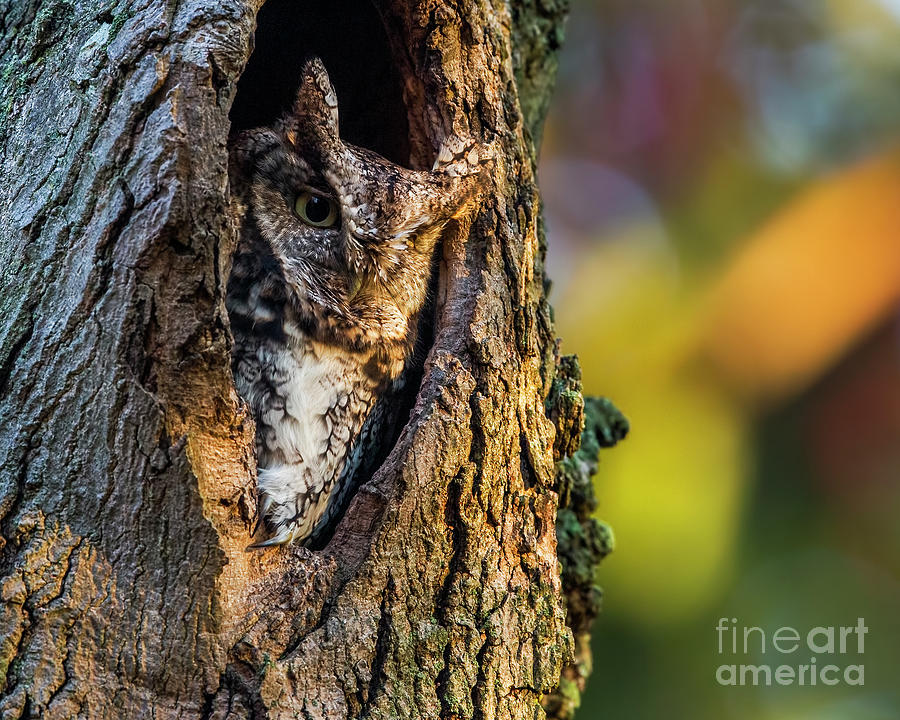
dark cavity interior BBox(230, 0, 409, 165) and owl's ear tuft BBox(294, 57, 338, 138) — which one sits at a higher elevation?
dark cavity interior BBox(230, 0, 409, 165)

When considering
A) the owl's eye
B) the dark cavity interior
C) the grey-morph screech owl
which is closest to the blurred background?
the dark cavity interior

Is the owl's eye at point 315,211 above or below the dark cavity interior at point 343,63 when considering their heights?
below

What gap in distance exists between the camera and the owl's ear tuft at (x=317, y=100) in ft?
6.27

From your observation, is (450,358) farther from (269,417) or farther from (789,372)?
(789,372)

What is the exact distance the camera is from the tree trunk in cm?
140

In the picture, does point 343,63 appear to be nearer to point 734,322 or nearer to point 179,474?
point 179,474

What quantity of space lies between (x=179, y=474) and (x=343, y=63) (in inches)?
56.4

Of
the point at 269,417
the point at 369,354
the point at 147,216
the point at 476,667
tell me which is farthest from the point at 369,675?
the point at 147,216

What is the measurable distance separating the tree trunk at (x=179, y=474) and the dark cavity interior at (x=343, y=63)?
2.34ft

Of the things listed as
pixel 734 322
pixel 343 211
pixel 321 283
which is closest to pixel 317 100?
pixel 343 211

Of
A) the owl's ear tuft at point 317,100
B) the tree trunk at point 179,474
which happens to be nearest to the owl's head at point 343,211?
the owl's ear tuft at point 317,100

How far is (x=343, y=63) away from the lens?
238cm

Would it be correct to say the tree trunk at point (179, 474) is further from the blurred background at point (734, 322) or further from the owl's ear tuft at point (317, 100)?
the blurred background at point (734, 322)

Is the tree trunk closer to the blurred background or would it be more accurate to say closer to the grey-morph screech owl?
the grey-morph screech owl
